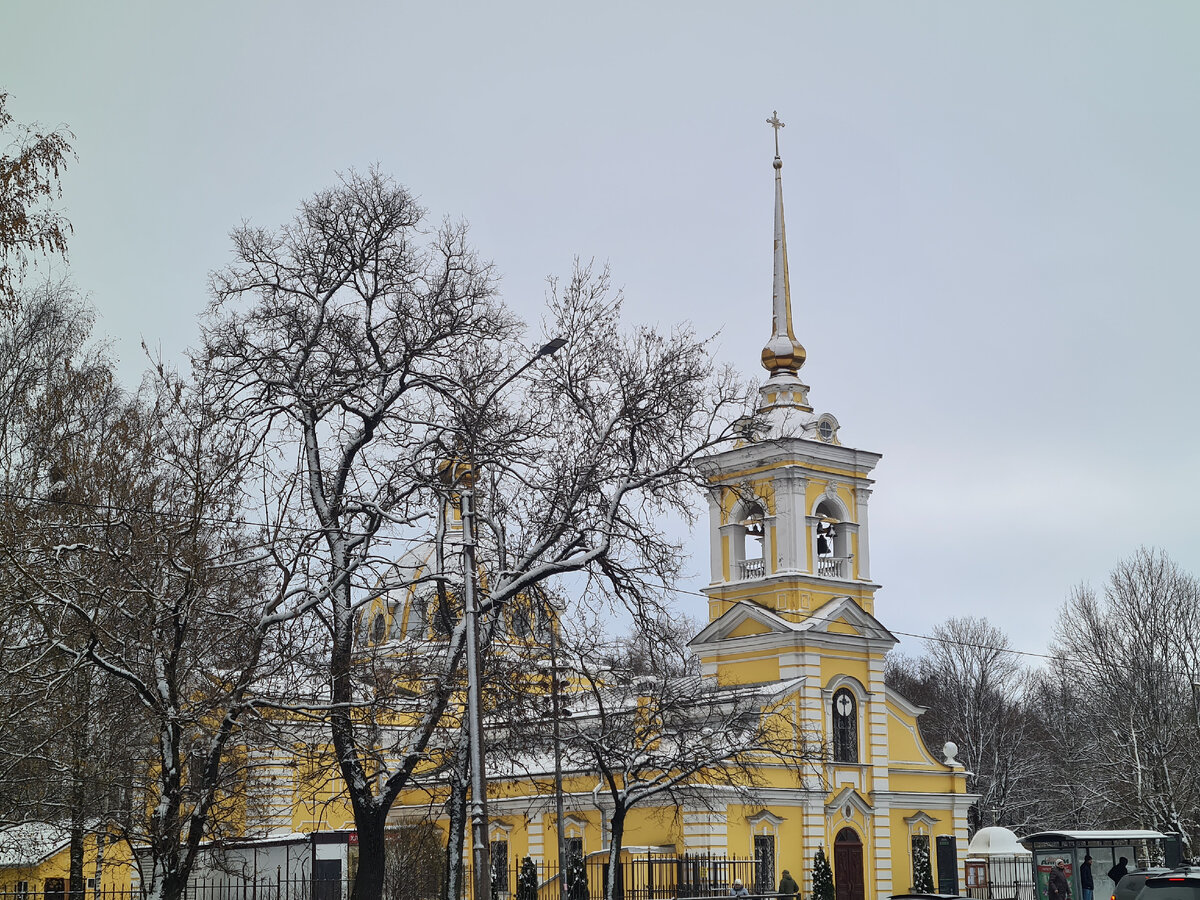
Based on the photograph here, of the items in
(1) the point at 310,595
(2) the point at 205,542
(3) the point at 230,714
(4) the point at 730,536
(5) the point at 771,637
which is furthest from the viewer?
(4) the point at 730,536

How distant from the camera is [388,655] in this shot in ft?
87.7

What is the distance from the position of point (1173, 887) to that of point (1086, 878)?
65.2ft

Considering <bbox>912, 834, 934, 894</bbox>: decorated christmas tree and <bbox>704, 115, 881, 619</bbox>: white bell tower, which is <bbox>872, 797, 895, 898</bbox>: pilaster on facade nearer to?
<bbox>912, 834, 934, 894</bbox>: decorated christmas tree

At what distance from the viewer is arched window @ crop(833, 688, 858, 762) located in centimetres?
4859

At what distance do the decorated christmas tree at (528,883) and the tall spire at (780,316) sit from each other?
21277mm

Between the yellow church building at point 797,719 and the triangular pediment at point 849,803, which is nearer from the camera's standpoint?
the yellow church building at point 797,719

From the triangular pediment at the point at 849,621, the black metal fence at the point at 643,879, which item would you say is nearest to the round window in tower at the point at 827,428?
the triangular pediment at the point at 849,621

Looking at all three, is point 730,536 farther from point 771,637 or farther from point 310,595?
point 310,595

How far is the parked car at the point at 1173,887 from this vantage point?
18.6 meters

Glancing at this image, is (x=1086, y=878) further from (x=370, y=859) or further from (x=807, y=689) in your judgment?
(x=370, y=859)

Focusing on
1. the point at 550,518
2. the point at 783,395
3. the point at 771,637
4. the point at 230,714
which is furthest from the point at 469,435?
the point at 783,395

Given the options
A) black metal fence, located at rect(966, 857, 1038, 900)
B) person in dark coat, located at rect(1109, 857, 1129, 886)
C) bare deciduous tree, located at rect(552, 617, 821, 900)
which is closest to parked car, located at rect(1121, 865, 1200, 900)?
bare deciduous tree, located at rect(552, 617, 821, 900)

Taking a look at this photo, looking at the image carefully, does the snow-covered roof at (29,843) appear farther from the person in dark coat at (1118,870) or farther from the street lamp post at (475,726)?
the person in dark coat at (1118,870)

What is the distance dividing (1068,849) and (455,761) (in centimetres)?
1999
